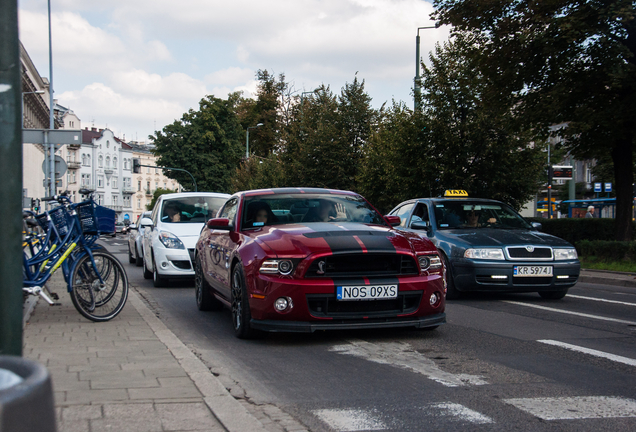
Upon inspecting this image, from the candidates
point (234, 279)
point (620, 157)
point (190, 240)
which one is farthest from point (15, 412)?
point (620, 157)

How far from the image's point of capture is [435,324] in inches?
273

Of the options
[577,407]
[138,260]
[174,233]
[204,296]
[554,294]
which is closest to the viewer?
[577,407]

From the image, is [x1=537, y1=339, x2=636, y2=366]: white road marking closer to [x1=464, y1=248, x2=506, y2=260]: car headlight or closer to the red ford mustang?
the red ford mustang

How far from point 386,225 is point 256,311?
2.04m

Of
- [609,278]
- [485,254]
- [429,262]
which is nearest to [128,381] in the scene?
[429,262]

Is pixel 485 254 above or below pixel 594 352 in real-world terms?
above

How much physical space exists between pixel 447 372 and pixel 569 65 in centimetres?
1664

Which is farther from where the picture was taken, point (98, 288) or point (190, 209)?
point (190, 209)

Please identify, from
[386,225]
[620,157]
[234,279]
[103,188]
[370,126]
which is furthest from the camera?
[103,188]

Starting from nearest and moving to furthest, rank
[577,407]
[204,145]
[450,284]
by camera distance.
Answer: [577,407] < [450,284] < [204,145]

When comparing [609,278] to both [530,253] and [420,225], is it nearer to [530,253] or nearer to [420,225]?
[530,253]

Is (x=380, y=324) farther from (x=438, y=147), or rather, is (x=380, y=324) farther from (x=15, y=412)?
(x=438, y=147)

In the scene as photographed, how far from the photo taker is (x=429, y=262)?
23.0 feet

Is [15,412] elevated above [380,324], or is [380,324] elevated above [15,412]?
[15,412]
